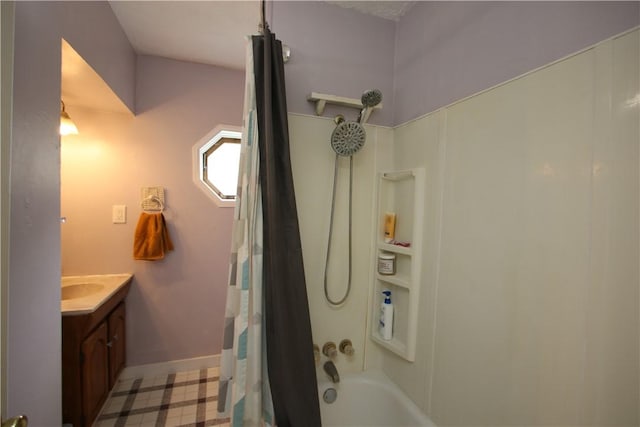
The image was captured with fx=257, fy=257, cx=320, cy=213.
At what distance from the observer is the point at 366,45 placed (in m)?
1.46

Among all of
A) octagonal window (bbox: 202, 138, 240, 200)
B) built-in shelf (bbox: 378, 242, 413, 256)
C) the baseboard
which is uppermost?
octagonal window (bbox: 202, 138, 240, 200)

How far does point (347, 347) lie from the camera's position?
4.73 ft

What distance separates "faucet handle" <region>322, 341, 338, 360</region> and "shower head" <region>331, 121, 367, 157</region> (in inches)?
41.1

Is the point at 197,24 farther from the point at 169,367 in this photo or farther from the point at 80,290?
the point at 169,367

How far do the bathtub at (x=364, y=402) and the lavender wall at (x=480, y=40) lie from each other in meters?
1.48

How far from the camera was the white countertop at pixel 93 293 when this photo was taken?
1423 mm

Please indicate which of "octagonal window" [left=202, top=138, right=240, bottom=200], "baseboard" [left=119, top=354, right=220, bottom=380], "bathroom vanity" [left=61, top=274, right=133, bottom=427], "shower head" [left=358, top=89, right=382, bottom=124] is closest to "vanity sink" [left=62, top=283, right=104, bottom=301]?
"bathroom vanity" [left=61, top=274, right=133, bottom=427]

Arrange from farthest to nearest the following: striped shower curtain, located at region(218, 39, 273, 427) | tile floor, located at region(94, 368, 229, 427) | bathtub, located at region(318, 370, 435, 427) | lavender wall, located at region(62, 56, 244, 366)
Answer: lavender wall, located at region(62, 56, 244, 366) → tile floor, located at region(94, 368, 229, 427) → bathtub, located at region(318, 370, 435, 427) → striped shower curtain, located at region(218, 39, 273, 427)

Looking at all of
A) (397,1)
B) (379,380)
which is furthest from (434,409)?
(397,1)

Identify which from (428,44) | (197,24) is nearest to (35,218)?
(197,24)

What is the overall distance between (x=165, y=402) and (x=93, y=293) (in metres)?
0.94

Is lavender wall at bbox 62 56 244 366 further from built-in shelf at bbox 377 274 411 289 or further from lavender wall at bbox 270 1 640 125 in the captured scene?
built-in shelf at bbox 377 274 411 289

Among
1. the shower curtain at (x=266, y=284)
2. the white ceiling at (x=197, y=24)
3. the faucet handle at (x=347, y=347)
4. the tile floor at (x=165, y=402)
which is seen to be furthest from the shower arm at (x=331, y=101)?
the tile floor at (x=165, y=402)

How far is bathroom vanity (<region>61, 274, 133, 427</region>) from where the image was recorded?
1408mm
